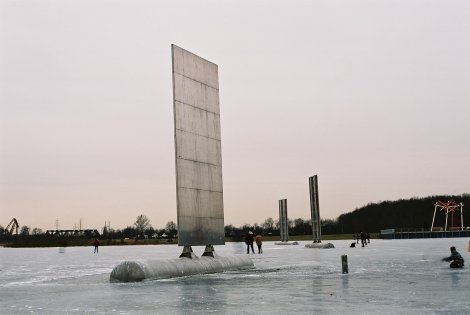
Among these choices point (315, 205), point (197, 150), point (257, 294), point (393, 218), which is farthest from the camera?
point (393, 218)

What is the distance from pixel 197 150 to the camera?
74.6 feet

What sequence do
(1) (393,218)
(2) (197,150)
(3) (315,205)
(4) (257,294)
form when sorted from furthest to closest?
(1) (393,218) < (3) (315,205) < (2) (197,150) < (4) (257,294)

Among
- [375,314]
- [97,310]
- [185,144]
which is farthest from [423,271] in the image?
[97,310]

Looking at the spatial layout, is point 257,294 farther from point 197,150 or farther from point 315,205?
point 315,205

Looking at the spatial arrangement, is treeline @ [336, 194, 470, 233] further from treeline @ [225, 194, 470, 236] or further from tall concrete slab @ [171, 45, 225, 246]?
tall concrete slab @ [171, 45, 225, 246]

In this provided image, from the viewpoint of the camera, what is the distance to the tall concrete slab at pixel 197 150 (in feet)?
70.8

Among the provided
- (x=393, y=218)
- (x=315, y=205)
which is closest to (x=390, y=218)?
(x=393, y=218)

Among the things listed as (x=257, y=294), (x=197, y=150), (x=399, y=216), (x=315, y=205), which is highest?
(x=399, y=216)

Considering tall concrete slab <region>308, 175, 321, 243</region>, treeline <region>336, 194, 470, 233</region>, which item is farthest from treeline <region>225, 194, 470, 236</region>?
tall concrete slab <region>308, 175, 321, 243</region>

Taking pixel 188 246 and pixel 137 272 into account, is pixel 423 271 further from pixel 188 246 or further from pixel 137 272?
pixel 137 272

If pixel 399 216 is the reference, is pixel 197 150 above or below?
below

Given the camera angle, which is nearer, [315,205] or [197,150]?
[197,150]

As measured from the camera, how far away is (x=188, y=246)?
22047 millimetres

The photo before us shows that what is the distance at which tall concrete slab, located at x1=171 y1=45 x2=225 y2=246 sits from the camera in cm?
2159
